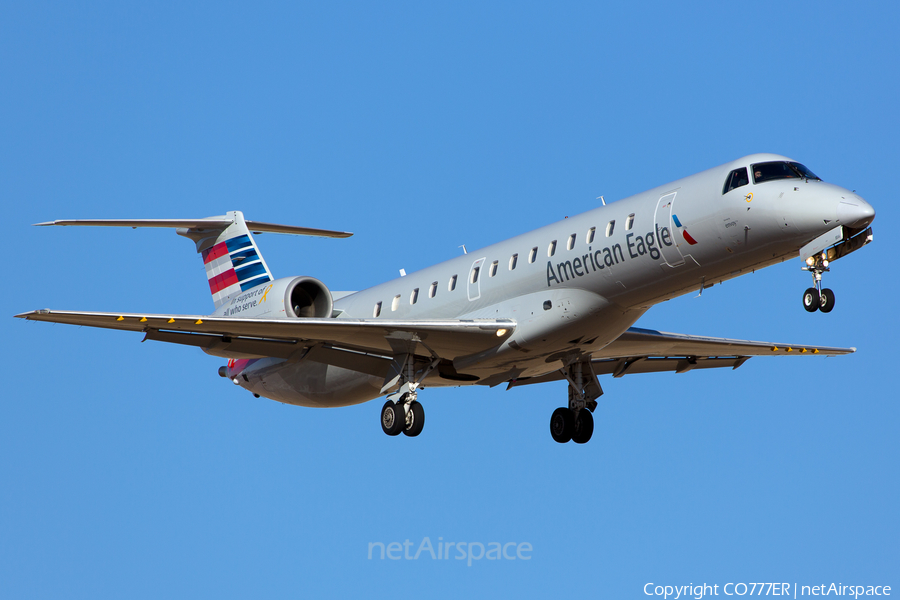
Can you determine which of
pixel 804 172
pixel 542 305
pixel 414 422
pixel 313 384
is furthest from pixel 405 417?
pixel 804 172

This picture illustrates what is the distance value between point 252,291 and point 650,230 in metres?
9.35

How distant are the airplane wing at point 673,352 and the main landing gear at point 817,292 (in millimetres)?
5277

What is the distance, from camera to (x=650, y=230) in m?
17.8

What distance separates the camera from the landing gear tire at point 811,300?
630 inches

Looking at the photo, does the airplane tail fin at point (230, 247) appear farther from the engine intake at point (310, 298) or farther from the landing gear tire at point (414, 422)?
the landing gear tire at point (414, 422)

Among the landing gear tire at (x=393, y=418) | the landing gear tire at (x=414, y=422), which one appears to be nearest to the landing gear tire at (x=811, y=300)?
the landing gear tire at (x=414, y=422)

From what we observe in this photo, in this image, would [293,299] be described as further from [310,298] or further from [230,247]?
[230,247]

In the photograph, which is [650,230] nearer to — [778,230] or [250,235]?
[778,230]

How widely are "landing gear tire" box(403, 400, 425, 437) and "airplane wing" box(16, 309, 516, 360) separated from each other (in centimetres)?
117

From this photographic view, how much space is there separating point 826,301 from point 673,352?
23.4 ft

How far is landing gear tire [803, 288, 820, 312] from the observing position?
16000 mm

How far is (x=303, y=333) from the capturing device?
19734 millimetres

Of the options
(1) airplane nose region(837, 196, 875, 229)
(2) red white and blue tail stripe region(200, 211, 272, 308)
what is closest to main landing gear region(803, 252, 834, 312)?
(1) airplane nose region(837, 196, 875, 229)

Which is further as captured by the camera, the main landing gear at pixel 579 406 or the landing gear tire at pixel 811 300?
the main landing gear at pixel 579 406
